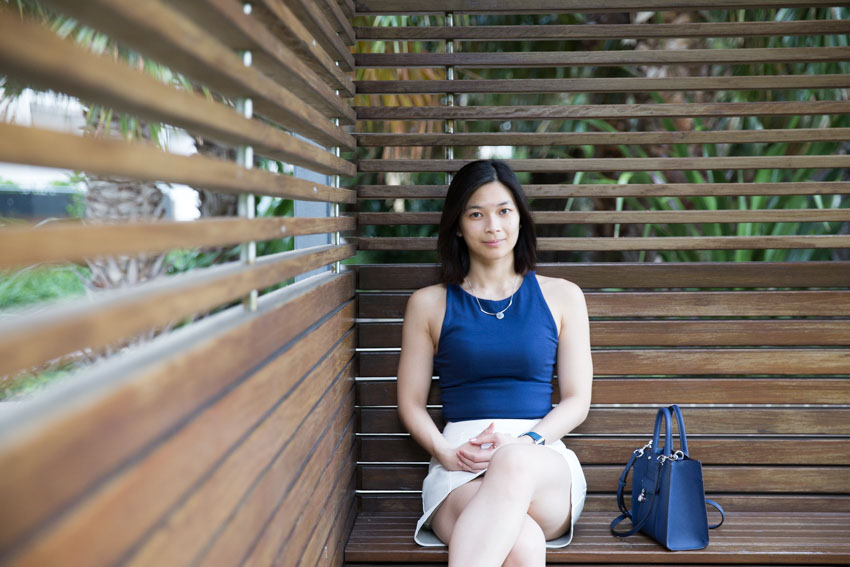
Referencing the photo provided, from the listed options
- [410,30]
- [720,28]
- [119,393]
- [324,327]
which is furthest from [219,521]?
[720,28]

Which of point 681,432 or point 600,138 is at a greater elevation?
point 600,138

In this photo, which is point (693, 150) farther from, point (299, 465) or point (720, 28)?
point (299, 465)

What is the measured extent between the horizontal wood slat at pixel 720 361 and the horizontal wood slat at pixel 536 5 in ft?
4.07

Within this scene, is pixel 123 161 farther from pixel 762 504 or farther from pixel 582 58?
pixel 762 504

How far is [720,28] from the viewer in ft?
8.83

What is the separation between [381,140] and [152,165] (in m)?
1.99

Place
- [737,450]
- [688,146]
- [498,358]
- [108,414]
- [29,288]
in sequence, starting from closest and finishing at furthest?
[108,414] < [29,288] < [498,358] < [737,450] < [688,146]

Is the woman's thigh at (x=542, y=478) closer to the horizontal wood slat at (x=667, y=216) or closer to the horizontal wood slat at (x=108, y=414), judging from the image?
the horizontal wood slat at (x=667, y=216)

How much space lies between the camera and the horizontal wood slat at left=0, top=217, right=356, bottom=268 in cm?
59

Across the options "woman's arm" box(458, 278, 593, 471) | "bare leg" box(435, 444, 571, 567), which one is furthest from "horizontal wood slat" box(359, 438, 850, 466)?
"bare leg" box(435, 444, 571, 567)

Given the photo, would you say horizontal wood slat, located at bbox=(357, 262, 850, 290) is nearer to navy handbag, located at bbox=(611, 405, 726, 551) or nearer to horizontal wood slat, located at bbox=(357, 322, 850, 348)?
horizontal wood slat, located at bbox=(357, 322, 850, 348)

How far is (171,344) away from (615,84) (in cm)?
218

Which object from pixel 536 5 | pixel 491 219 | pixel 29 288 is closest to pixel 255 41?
pixel 29 288

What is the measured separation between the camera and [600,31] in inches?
108
